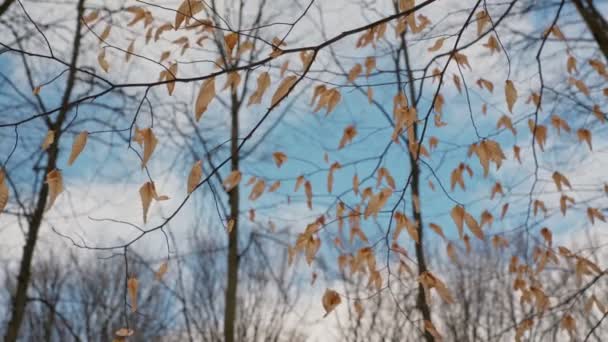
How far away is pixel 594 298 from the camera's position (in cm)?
259

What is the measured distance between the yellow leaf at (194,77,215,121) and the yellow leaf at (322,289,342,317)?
3.06ft

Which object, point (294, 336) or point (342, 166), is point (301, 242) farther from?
point (294, 336)

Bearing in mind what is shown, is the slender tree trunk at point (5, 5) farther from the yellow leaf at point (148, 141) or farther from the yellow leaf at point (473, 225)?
the yellow leaf at point (473, 225)

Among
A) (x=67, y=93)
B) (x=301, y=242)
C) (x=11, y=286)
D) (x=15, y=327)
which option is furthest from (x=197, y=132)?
(x=11, y=286)

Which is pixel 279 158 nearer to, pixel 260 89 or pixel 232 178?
pixel 232 178

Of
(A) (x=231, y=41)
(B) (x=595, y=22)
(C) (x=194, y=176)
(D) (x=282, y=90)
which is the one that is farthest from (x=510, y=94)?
(B) (x=595, y=22)

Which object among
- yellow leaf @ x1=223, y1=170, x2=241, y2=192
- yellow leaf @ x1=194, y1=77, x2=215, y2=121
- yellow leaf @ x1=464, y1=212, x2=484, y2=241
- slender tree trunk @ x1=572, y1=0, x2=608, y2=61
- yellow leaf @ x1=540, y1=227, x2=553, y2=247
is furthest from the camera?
slender tree trunk @ x1=572, y1=0, x2=608, y2=61

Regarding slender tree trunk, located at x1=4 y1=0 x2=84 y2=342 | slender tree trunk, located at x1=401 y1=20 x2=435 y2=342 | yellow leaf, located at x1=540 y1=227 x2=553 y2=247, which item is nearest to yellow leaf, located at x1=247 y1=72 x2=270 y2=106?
slender tree trunk, located at x1=401 y1=20 x2=435 y2=342

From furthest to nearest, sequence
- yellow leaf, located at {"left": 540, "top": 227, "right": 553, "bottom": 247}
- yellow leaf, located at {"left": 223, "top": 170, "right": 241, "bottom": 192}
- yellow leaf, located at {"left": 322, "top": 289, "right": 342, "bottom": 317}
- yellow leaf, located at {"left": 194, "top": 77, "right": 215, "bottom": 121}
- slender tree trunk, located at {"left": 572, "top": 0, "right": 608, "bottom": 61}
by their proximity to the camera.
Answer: slender tree trunk, located at {"left": 572, "top": 0, "right": 608, "bottom": 61}
yellow leaf, located at {"left": 540, "top": 227, "right": 553, "bottom": 247}
yellow leaf, located at {"left": 223, "top": 170, "right": 241, "bottom": 192}
yellow leaf, located at {"left": 322, "top": 289, "right": 342, "bottom": 317}
yellow leaf, located at {"left": 194, "top": 77, "right": 215, "bottom": 121}

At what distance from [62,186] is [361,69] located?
65.5 inches

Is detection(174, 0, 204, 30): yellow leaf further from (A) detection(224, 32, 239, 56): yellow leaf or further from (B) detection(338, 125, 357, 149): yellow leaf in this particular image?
(B) detection(338, 125, 357, 149): yellow leaf

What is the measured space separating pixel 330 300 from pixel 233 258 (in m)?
2.35

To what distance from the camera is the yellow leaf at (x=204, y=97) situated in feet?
4.45

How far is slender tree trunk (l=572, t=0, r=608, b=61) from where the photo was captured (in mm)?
3580
